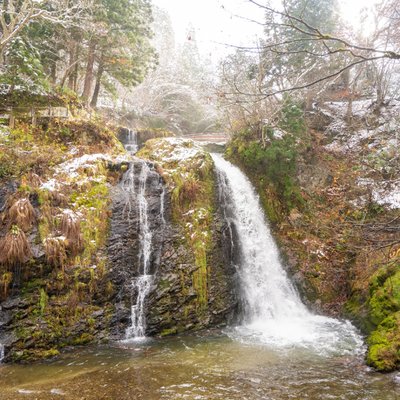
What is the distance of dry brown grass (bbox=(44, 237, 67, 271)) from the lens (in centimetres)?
721

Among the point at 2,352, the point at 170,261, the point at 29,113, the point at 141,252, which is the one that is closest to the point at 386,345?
the point at 170,261

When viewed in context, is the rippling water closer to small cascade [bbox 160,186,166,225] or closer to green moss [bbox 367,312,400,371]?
green moss [bbox 367,312,400,371]

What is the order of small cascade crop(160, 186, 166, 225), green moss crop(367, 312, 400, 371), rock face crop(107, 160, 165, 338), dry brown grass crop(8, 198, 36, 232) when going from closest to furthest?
green moss crop(367, 312, 400, 371), dry brown grass crop(8, 198, 36, 232), rock face crop(107, 160, 165, 338), small cascade crop(160, 186, 166, 225)

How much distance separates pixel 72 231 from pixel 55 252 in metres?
0.69

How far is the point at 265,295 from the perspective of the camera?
889 cm

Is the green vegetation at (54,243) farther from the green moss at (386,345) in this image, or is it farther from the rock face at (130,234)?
the green moss at (386,345)

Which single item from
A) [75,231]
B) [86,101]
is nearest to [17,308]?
[75,231]

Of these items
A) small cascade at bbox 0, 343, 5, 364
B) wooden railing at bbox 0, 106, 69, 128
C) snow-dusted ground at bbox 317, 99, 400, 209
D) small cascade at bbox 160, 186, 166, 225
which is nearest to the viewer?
small cascade at bbox 0, 343, 5, 364

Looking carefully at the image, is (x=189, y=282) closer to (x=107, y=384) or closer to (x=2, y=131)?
(x=107, y=384)

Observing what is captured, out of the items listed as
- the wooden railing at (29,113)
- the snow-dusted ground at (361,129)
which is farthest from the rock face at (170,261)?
the snow-dusted ground at (361,129)

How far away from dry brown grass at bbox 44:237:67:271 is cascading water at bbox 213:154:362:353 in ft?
15.2

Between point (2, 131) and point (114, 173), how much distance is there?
352 cm

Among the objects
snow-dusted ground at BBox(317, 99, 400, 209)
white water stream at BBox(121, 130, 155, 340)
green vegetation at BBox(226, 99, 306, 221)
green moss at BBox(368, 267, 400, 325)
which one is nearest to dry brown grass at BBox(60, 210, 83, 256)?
white water stream at BBox(121, 130, 155, 340)

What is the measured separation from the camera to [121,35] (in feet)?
43.7
